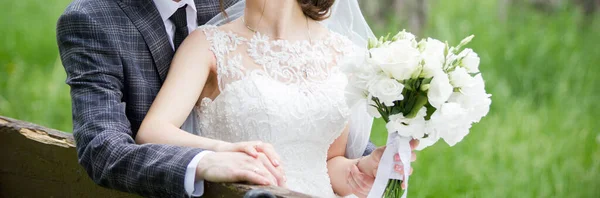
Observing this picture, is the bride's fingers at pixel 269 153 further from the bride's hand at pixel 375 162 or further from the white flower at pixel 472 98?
the white flower at pixel 472 98

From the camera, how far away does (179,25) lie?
2.92 meters

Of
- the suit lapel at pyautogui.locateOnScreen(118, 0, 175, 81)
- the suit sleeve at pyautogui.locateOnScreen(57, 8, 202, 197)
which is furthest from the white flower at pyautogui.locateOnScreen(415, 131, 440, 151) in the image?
the suit lapel at pyautogui.locateOnScreen(118, 0, 175, 81)

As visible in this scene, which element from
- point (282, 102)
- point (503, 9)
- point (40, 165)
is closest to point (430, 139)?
point (282, 102)

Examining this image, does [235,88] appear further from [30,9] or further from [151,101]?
[30,9]

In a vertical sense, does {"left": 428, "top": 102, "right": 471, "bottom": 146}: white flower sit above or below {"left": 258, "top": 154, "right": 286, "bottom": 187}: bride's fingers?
above

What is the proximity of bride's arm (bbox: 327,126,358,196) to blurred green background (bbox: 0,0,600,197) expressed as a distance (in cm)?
182

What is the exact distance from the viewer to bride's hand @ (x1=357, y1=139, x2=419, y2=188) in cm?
252

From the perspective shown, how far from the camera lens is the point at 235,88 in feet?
9.26

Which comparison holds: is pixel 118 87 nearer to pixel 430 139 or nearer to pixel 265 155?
pixel 265 155

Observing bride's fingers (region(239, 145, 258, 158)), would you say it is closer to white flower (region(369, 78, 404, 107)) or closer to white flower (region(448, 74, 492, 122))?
white flower (region(369, 78, 404, 107))

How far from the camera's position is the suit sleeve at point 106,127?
236 centimetres

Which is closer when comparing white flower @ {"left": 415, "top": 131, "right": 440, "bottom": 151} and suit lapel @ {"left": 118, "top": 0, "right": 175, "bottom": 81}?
white flower @ {"left": 415, "top": 131, "right": 440, "bottom": 151}

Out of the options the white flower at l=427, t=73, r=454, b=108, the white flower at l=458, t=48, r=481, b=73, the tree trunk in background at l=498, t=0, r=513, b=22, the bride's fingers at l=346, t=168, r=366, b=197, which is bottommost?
the bride's fingers at l=346, t=168, r=366, b=197

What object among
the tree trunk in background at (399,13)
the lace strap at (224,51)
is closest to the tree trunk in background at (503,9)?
the tree trunk in background at (399,13)
